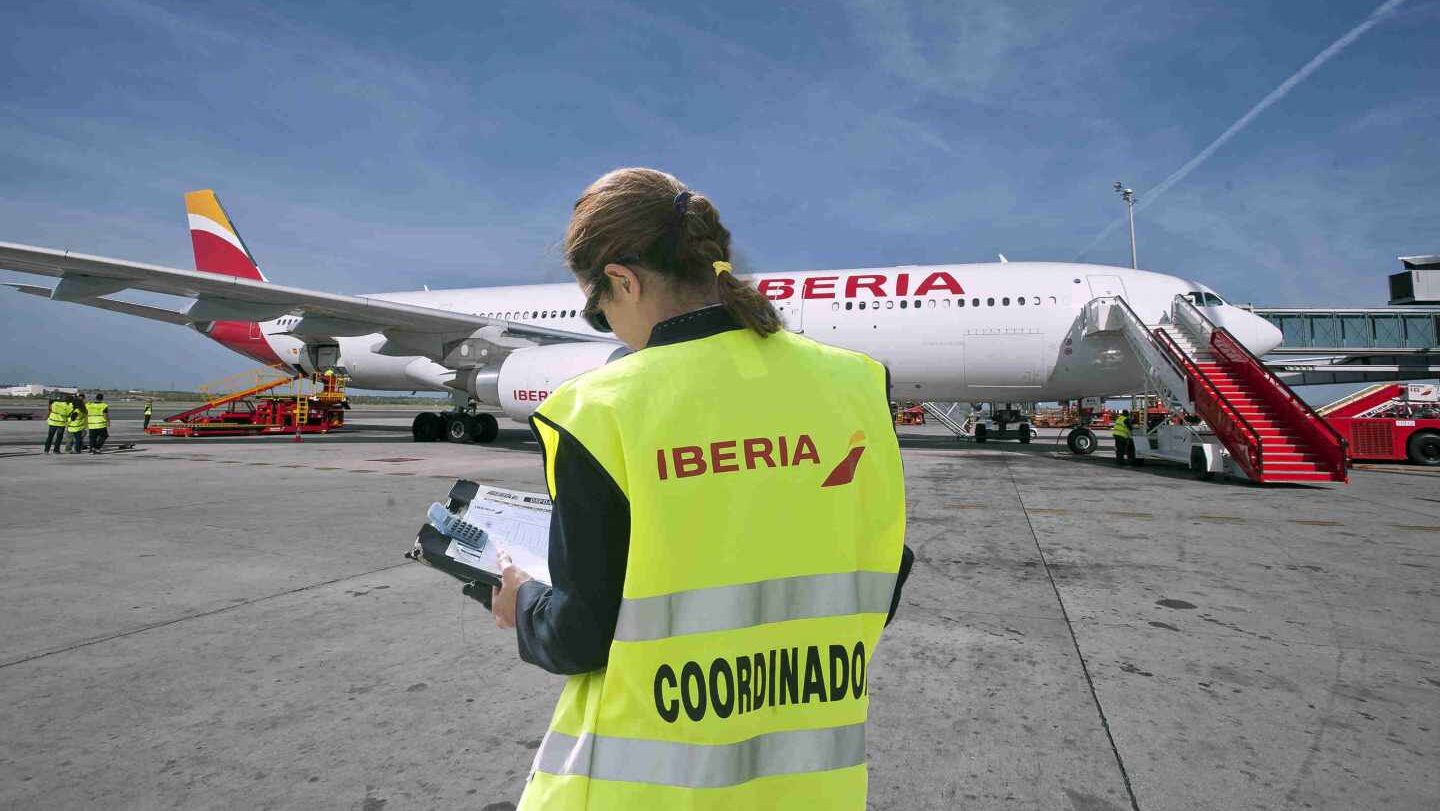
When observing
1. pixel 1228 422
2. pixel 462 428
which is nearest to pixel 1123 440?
pixel 1228 422

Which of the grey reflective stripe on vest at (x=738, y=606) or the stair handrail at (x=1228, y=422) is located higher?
the stair handrail at (x=1228, y=422)

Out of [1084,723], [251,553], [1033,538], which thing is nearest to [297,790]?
[1084,723]

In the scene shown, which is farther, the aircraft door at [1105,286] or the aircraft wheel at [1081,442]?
the aircraft wheel at [1081,442]

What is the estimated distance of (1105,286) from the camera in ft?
37.8

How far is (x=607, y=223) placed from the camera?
0.94m

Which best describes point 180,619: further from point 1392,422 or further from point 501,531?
point 1392,422

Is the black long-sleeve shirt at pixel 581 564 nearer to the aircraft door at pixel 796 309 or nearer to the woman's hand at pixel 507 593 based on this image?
the woman's hand at pixel 507 593

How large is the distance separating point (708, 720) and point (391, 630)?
2.65 m

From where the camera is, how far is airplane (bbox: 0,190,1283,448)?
11.0m

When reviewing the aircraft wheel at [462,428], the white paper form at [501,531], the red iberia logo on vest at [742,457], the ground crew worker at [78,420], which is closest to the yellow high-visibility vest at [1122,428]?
the red iberia logo on vest at [742,457]

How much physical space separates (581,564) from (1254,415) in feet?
35.7

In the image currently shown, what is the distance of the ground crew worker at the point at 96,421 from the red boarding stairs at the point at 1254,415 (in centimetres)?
1729

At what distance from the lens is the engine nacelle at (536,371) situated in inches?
420

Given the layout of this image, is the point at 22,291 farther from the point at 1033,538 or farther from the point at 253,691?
the point at 1033,538
